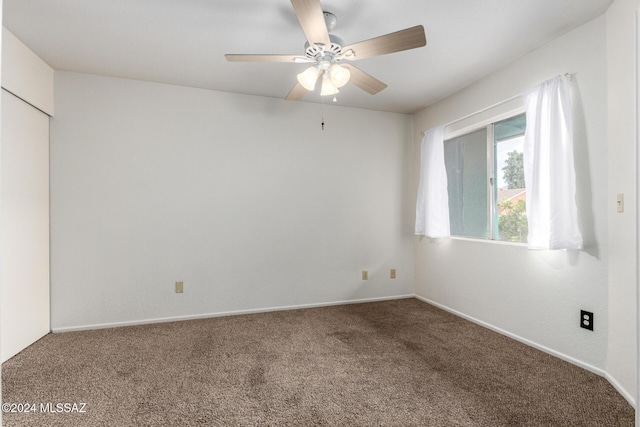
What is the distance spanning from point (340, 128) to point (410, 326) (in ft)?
7.51

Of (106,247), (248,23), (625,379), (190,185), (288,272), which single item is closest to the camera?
(625,379)

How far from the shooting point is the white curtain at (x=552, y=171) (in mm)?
2393

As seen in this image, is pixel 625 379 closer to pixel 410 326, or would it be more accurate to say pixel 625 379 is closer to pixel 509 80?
pixel 410 326

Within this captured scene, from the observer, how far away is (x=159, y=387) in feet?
7.09

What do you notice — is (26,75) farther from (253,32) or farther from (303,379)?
(303,379)

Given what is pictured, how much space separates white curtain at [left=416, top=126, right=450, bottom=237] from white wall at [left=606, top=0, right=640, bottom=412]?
157 centimetres

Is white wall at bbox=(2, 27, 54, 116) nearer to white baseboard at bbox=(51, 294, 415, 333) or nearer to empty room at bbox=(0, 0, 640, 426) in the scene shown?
empty room at bbox=(0, 0, 640, 426)

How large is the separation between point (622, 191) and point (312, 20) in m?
2.11

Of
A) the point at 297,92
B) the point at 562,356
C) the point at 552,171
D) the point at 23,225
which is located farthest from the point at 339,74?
the point at 23,225

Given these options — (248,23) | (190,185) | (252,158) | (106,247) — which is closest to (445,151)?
(252,158)

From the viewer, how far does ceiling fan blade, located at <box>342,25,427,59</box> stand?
1.92m

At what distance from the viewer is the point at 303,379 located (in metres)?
2.25

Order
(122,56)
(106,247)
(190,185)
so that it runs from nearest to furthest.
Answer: (122,56), (106,247), (190,185)

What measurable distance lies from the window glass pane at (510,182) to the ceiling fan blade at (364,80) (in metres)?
1.33
